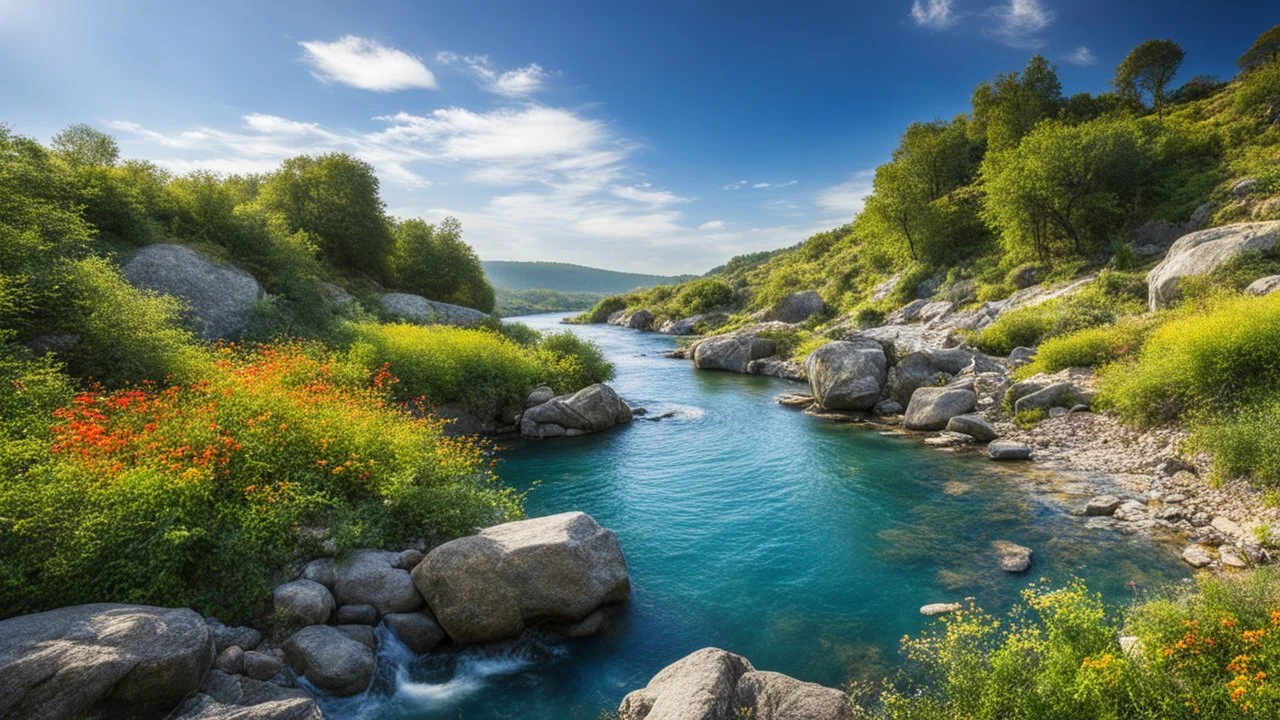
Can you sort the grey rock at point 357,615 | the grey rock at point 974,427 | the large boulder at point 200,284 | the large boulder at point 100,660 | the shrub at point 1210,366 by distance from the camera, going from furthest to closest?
the large boulder at point 200,284 → the grey rock at point 974,427 → the shrub at point 1210,366 → the grey rock at point 357,615 → the large boulder at point 100,660

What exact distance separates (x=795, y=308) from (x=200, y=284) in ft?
147

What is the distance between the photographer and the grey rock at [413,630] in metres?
8.72

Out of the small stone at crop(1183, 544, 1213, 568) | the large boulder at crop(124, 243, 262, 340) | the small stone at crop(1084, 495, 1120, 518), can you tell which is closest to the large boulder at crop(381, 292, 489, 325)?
the large boulder at crop(124, 243, 262, 340)

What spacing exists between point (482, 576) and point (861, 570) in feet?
25.5

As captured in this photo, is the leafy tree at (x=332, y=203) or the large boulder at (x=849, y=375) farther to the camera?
the leafy tree at (x=332, y=203)

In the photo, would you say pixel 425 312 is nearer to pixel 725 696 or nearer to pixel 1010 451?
pixel 1010 451

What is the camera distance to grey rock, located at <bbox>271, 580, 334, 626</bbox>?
8.07 m

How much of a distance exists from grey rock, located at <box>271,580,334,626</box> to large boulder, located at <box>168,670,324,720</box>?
1071 mm

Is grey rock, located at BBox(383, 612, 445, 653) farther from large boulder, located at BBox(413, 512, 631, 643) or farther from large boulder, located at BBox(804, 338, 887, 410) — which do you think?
large boulder, located at BBox(804, 338, 887, 410)

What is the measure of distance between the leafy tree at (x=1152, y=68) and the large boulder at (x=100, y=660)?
8130cm

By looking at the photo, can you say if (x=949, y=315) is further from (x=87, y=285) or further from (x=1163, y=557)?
(x=87, y=285)

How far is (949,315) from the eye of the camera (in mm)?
36062

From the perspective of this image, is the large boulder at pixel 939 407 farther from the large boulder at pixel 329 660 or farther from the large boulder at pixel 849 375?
the large boulder at pixel 329 660

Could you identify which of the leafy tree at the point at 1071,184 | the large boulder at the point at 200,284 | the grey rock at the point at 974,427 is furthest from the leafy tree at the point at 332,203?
the leafy tree at the point at 1071,184
